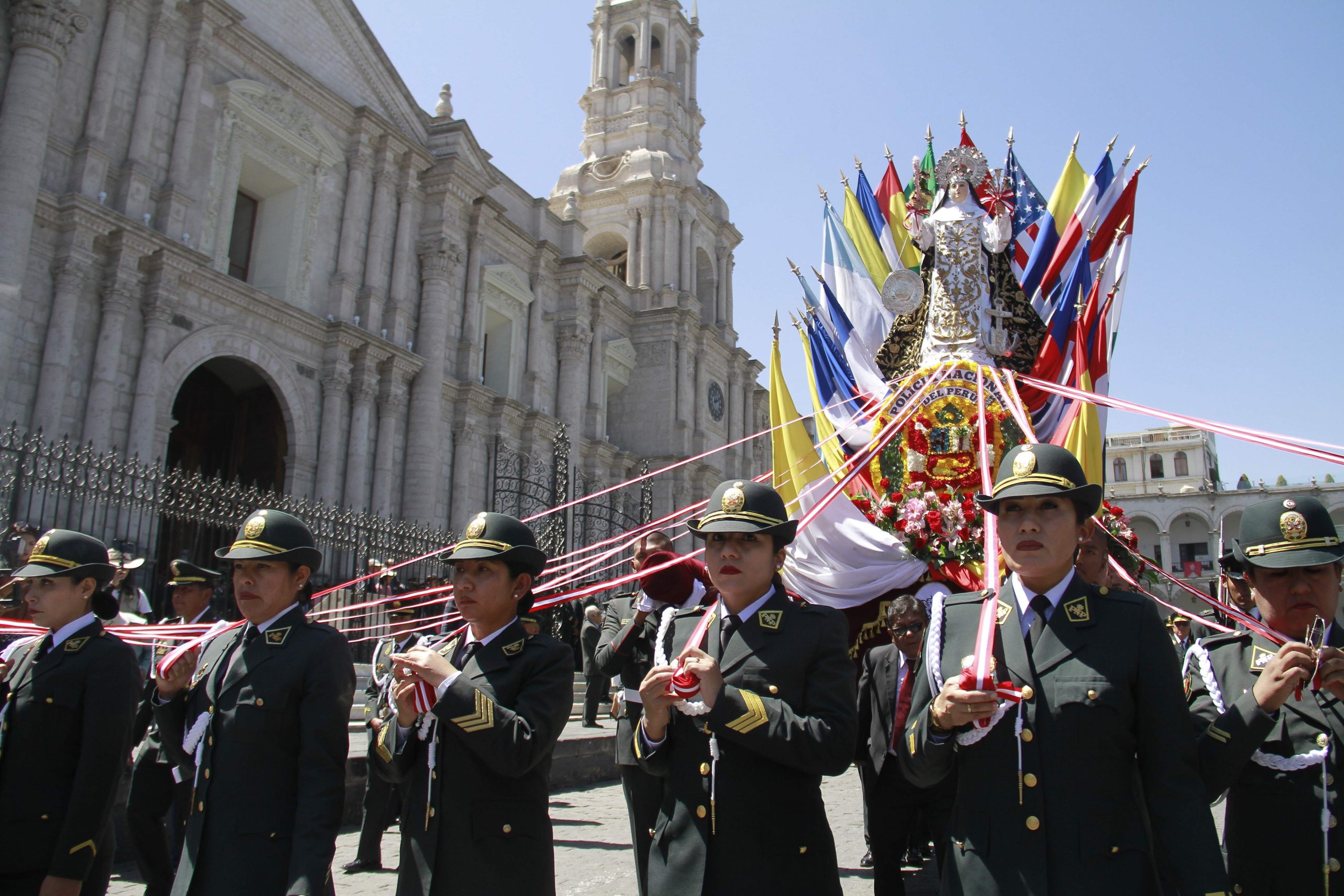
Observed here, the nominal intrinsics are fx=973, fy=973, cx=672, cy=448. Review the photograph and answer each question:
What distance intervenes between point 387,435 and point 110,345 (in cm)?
595

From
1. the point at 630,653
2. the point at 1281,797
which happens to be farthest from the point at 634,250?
the point at 1281,797

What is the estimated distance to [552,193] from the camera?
114ft

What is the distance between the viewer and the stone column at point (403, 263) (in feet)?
68.2

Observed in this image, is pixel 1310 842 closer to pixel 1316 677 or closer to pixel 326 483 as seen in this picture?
pixel 1316 677

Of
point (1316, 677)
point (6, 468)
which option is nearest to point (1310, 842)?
point (1316, 677)

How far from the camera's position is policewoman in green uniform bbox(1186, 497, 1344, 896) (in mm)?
2895

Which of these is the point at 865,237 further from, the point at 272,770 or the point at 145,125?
the point at 145,125

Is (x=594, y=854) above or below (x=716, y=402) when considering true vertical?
below

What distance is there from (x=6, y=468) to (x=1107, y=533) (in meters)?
11.3

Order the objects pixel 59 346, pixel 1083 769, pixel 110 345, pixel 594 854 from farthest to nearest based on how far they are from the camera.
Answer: pixel 110 345, pixel 59 346, pixel 594 854, pixel 1083 769

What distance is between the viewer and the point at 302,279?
63.2ft

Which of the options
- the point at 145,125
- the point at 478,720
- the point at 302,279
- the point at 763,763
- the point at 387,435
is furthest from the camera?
the point at 387,435

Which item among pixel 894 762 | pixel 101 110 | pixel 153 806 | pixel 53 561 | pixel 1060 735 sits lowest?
pixel 153 806

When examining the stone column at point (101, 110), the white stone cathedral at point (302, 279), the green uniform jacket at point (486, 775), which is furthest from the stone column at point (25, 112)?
the green uniform jacket at point (486, 775)
